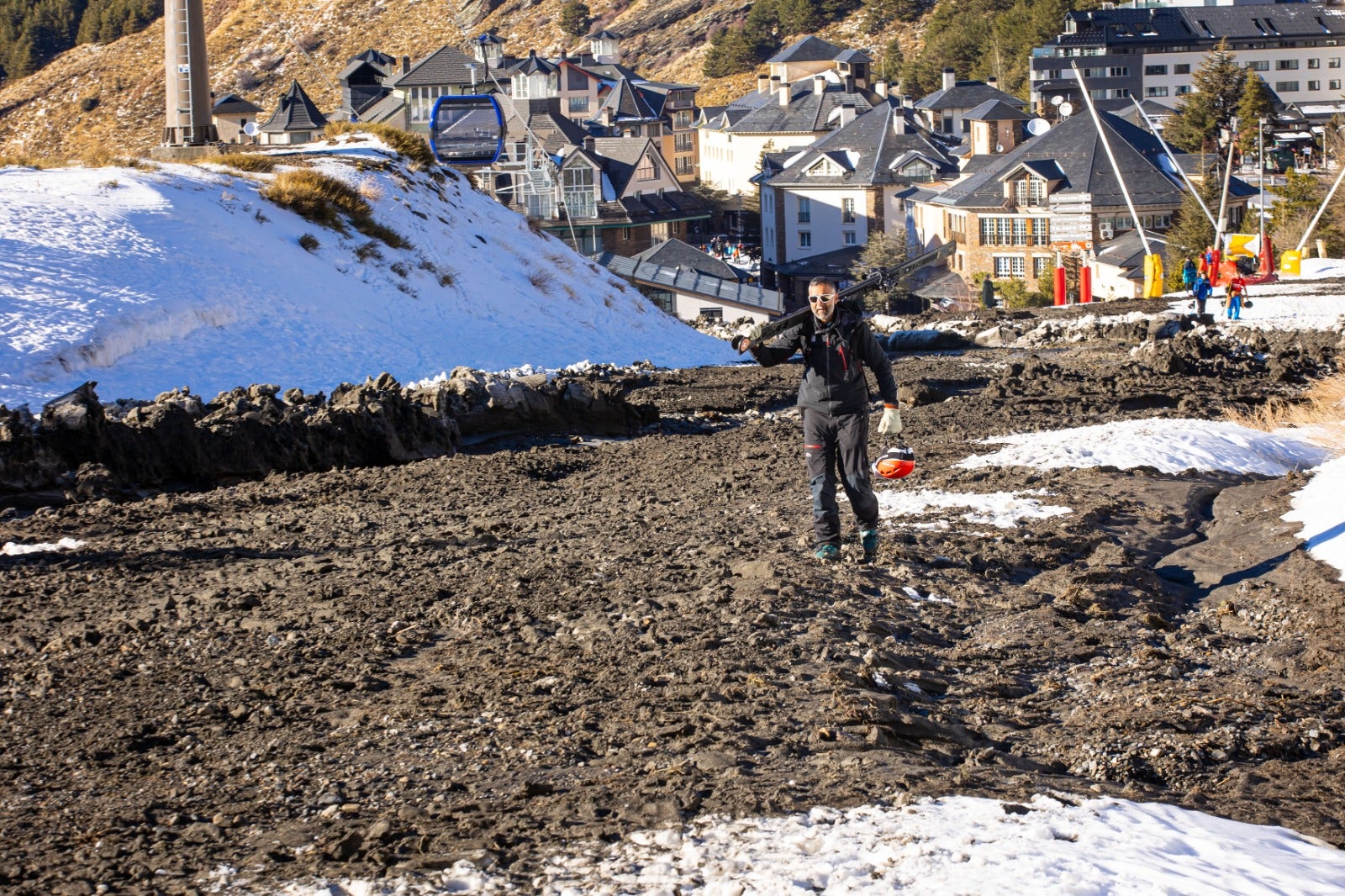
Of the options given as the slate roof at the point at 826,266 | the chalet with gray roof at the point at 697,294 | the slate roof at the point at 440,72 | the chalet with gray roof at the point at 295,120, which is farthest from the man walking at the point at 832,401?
the slate roof at the point at 440,72

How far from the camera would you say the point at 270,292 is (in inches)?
861

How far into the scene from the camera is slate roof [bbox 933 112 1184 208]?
2370 inches

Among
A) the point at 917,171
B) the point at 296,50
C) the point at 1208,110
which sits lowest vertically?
the point at 917,171

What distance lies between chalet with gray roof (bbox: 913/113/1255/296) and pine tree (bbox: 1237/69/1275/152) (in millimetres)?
10867

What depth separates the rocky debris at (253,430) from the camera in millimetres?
13156

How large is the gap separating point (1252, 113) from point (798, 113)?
30623 mm

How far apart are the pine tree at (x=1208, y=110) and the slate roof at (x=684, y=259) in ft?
105

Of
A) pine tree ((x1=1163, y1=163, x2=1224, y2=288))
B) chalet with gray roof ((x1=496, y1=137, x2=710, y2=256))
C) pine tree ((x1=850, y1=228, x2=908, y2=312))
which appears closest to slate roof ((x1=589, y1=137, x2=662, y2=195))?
chalet with gray roof ((x1=496, y1=137, x2=710, y2=256))

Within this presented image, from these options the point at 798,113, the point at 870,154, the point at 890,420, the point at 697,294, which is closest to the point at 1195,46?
the point at 798,113

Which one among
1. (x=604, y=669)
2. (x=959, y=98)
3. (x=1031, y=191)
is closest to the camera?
(x=604, y=669)

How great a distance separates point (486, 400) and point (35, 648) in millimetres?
9955

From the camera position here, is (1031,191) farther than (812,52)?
No

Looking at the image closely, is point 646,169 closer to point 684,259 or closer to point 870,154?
point 870,154

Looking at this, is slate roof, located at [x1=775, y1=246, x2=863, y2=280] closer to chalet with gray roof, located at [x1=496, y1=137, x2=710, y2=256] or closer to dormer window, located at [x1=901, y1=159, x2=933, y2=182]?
dormer window, located at [x1=901, y1=159, x2=933, y2=182]
